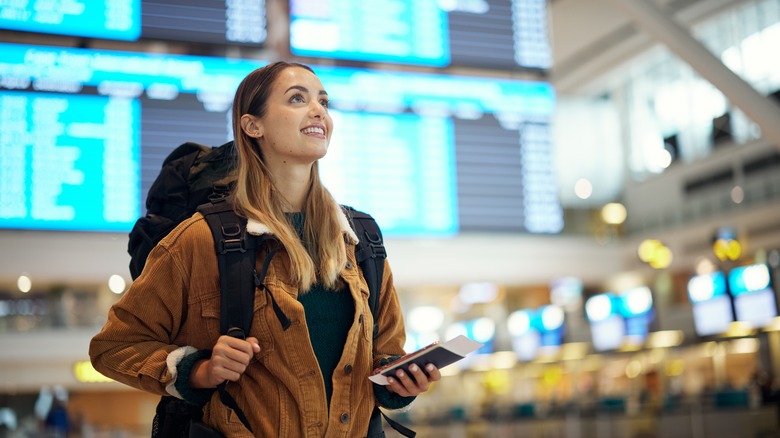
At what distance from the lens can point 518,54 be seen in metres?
8.23

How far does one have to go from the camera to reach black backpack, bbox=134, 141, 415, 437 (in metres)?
2.04

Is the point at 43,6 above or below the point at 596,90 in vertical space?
below

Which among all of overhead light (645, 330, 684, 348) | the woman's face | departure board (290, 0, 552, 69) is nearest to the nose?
the woman's face

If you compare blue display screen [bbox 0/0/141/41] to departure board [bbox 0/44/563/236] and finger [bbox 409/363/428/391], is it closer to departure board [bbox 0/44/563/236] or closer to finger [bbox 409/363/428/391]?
departure board [bbox 0/44/563/236]

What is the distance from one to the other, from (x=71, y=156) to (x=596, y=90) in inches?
849

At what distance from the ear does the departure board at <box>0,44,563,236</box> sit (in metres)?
4.79

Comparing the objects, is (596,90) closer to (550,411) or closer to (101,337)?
(550,411)

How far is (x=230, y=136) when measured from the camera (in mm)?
7375

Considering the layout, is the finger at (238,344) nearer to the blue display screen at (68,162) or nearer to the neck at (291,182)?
the neck at (291,182)

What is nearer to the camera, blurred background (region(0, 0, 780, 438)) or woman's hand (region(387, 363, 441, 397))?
woman's hand (region(387, 363, 441, 397))

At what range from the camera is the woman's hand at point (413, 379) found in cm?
208

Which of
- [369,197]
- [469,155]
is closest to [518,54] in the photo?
[469,155]

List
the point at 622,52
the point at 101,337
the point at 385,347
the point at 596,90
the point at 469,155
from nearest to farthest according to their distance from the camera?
the point at 101,337 < the point at 385,347 < the point at 469,155 < the point at 622,52 < the point at 596,90

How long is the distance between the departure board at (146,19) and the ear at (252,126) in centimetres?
484
